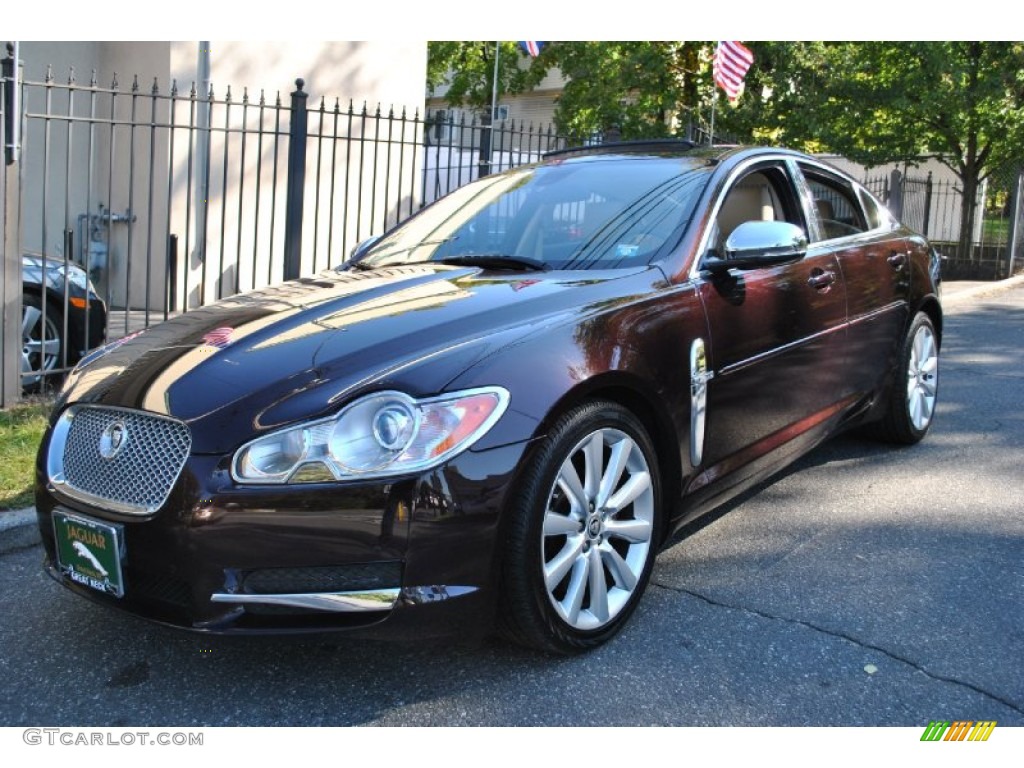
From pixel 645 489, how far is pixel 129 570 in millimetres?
1585

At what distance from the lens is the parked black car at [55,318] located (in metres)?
6.16

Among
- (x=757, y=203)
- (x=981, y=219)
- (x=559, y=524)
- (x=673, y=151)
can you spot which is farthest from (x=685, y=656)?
(x=981, y=219)

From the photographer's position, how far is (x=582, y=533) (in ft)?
9.64

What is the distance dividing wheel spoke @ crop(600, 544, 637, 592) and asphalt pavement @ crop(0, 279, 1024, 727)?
0.18 meters

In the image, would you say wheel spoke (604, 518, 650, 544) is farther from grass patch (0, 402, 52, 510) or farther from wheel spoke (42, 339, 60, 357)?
wheel spoke (42, 339, 60, 357)

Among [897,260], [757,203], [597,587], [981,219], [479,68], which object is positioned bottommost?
[597,587]

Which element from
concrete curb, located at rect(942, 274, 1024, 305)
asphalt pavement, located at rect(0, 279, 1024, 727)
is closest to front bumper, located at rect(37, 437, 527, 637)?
asphalt pavement, located at rect(0, 279, 1024, 727)

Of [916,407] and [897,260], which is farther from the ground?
[897,260]

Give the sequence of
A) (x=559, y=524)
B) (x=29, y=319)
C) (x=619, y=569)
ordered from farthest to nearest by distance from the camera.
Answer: (x=29, y=319) < (x=619, y=569) < (x=559, y=524)

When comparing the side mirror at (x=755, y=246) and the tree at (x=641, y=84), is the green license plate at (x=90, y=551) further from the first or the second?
the tree at (x=641, y=84)

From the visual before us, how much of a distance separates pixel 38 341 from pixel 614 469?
4.86 metres

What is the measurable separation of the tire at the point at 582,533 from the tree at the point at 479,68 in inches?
885

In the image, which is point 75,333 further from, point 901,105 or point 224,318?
point 901,105
